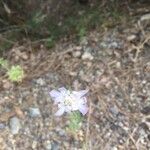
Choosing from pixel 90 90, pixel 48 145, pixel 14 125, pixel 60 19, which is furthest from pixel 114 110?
pixel 60 19

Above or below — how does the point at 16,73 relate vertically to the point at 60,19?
below

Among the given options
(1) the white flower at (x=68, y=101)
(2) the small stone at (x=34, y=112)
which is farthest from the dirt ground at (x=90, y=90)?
(1) the white flower at (x=68, y=101)

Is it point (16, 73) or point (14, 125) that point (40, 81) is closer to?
point (16, 73)

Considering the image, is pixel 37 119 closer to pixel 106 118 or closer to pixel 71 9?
pixel 106 118

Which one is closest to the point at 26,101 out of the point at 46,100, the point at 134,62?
the point at 46,100

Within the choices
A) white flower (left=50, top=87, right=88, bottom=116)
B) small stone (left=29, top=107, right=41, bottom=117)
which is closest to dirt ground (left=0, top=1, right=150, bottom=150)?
small stone (left=29, top=107, right=41, bottom=117)

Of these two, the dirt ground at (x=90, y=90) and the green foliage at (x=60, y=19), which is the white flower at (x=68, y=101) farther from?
the green foliage at (x=60, y=19)

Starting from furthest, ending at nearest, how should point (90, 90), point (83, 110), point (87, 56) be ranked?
point (87, 56) < point (90, 90) < point (83, 110)
